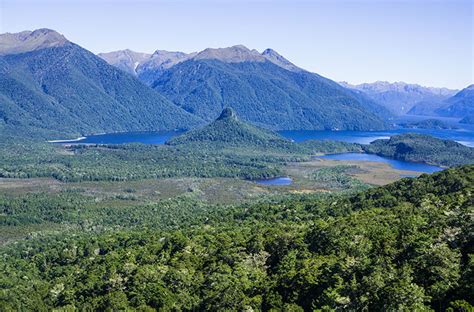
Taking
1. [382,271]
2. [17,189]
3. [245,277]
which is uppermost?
[382,271]

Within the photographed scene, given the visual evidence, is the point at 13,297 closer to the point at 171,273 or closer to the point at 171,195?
the point at 171,273

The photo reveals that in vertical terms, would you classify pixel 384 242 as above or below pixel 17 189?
above

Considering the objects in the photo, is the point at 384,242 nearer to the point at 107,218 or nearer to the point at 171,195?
the point at 107,218

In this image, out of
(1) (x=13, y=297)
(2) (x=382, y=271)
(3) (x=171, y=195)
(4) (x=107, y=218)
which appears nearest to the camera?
(2) (x=382, y=271)

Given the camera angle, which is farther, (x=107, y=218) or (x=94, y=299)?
(x=107, y=218)

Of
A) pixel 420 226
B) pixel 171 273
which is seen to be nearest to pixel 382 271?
pixel 420 226

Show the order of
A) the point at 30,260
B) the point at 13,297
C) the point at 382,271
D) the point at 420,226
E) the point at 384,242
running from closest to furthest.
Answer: the point at 382,271 → the point at 384,242 → the point at 420,226 → the point at 13,297 → the point at 30,260

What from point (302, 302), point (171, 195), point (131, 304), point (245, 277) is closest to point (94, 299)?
point (131, 304)
